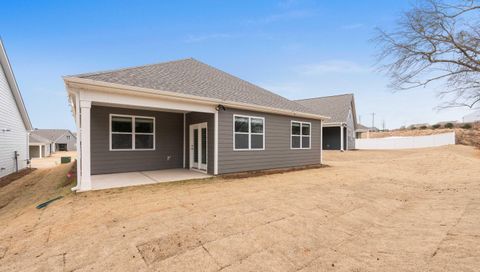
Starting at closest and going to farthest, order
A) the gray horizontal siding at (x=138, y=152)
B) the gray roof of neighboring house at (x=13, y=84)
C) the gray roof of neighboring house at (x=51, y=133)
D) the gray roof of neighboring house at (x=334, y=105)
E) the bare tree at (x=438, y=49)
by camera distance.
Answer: the bare tree at (x=438, y=49) < the gray horizontal siding at (x=138, y=152) < the gray roof of neighboring house at (x=13, y=84) < the gray roof of neighboring house at (x=334, y=105) < the gray roof of neighboring house at (x=51, y=133)

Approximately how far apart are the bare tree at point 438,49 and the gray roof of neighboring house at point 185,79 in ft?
15.8

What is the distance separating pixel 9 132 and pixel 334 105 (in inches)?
1063

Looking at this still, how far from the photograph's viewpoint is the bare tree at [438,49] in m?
5.08

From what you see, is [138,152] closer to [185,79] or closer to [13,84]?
[185,79]

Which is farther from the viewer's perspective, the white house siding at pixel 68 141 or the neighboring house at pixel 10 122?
the white house siding at pixel 68 141

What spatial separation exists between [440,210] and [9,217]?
936cm

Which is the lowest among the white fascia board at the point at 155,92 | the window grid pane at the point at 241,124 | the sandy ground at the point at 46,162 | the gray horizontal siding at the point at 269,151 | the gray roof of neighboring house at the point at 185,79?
the sandy ground at the point at 46,162

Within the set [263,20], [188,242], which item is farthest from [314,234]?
[263,20]

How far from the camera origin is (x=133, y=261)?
8.41 feet

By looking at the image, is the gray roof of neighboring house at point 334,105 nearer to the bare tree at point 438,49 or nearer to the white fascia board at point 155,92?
the white fascia board at point 155,92

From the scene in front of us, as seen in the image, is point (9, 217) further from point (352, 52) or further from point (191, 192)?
point (352, 52)

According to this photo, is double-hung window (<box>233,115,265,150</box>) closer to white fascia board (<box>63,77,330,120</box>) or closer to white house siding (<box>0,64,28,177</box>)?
white fascia board (<box>63,77,330,120</box>)

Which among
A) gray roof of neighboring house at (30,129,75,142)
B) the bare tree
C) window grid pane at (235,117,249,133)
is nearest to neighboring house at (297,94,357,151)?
window grid pane at (235,117,249,133)

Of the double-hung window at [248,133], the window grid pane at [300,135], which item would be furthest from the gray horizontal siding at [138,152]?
the window grid pane at [300,135]
